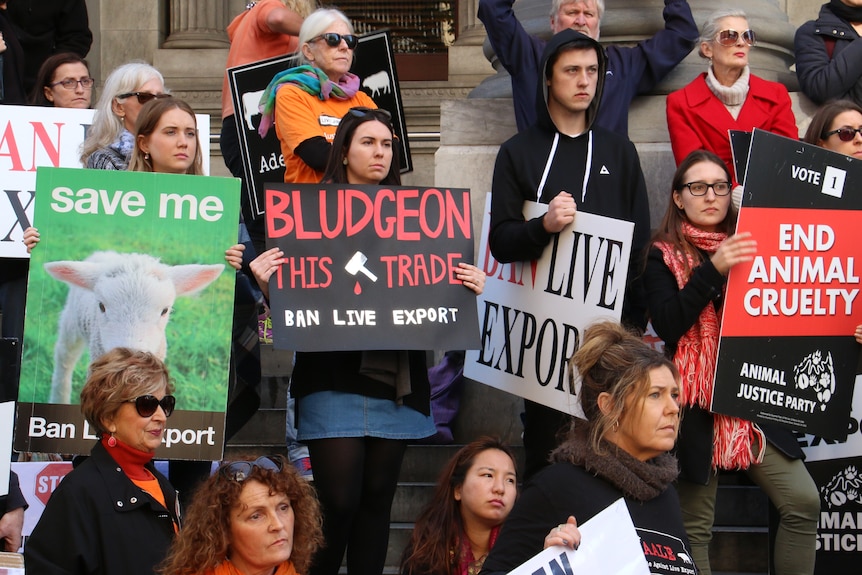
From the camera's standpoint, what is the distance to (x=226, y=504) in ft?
16.0

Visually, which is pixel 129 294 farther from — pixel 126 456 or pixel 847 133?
pixel 847 133

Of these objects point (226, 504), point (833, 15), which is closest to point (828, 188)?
point (833, 15)

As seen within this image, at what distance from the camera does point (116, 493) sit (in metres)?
4.86

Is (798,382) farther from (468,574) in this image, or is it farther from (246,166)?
(246,166)

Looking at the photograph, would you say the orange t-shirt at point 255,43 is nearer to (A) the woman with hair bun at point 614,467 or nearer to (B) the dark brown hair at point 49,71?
(B) the dark brown hair at point 49,71

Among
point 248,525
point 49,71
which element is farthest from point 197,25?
point 248,525

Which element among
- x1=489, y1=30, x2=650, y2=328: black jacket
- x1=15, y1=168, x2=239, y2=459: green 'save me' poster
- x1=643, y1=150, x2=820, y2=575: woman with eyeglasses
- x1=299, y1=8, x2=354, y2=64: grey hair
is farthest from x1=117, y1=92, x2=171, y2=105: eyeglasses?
x1=643, y1=150, x2=820, y2=575: woman with eyeglasses

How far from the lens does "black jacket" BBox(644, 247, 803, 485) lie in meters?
6.08

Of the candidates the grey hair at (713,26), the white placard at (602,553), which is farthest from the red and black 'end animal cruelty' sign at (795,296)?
the white placard at (602,553)

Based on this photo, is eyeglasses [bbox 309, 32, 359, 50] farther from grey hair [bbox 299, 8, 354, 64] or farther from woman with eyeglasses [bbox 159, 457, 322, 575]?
woman with eyeglasses [bbox 159, 457, 322, 575]

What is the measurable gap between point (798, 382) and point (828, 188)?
82cm

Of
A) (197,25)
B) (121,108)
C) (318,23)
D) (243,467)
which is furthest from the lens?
(197,25)

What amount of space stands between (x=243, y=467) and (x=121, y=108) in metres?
2.56

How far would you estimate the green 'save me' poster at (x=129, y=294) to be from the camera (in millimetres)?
5875
